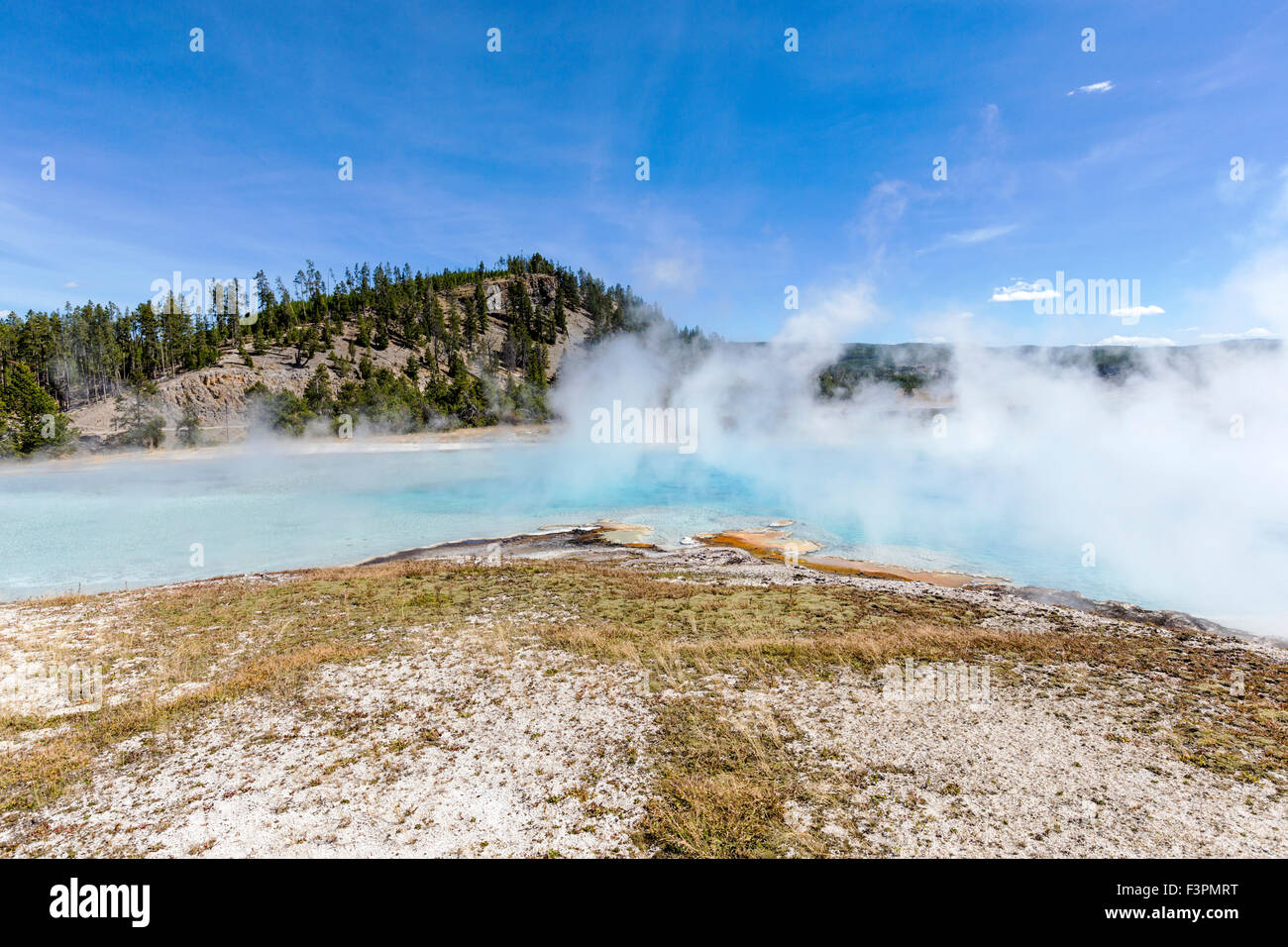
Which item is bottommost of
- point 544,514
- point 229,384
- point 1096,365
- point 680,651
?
point 680,651

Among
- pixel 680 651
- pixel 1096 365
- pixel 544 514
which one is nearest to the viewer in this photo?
pixel 680 651

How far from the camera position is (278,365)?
277 feet

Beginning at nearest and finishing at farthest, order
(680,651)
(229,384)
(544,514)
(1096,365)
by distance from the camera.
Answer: (680,651), (544,514), (1096,365), (229,384)

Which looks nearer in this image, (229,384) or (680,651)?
(680,651)

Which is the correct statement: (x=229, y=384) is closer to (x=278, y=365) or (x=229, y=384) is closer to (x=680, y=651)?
(x=278, y=365)

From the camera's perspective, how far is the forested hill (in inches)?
2393

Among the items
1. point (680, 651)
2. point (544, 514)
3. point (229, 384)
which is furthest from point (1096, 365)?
point (229, 384)

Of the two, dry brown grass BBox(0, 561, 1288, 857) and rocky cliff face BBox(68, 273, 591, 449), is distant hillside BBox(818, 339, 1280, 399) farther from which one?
rocky cliff face BBox(68, 273, 591, 449)

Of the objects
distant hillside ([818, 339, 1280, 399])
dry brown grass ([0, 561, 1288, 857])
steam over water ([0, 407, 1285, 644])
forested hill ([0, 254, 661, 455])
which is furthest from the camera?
forested hill ([0, 254, 661, 455])

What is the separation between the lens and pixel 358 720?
26.5ft

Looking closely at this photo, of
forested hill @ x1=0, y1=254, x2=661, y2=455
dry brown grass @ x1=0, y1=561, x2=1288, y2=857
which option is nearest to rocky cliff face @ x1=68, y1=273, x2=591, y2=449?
forested hill @ x1=0, y1=254, x2=661, y2=455
